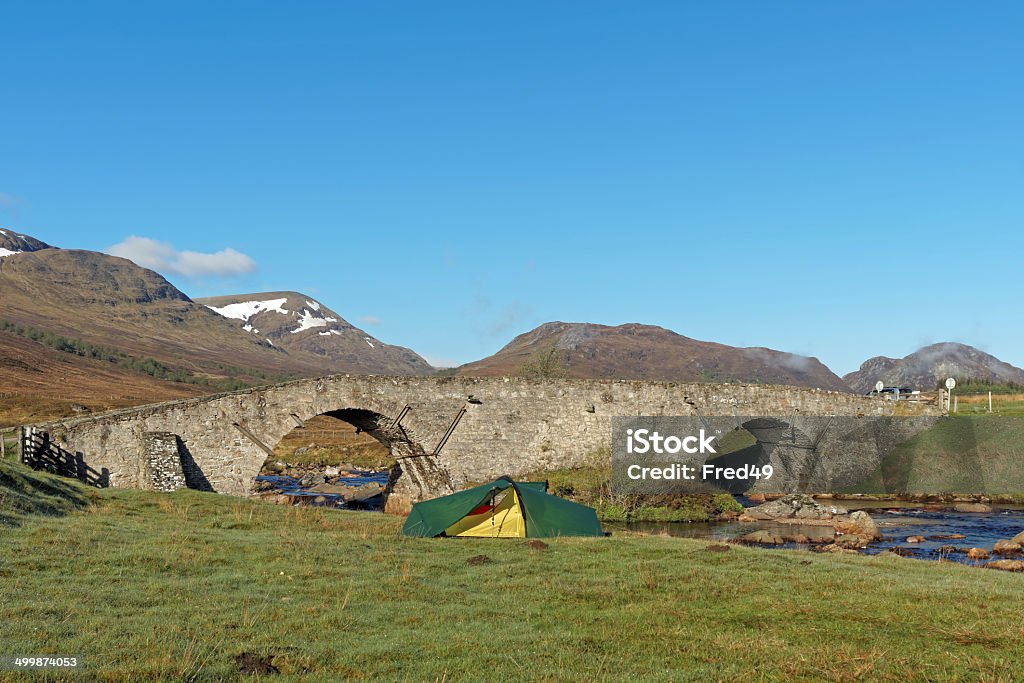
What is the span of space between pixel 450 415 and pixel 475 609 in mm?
22787

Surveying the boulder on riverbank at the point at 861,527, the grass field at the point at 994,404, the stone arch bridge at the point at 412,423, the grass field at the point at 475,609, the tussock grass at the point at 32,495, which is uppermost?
the grass field at the point at 994,404

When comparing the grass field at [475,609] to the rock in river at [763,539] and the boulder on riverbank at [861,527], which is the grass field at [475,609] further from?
the boulder on riverbank at [861,527]

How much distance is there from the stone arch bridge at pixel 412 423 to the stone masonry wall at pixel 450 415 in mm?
44

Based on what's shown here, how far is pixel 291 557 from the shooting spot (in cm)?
1503

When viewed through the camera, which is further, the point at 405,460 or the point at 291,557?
the point at 405,460

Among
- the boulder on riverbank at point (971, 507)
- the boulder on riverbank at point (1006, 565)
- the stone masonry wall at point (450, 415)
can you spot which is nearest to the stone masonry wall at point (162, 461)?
the stone masonry wall at point (450, 415)

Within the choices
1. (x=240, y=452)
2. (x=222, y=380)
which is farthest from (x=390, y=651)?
(x=222, y=380)

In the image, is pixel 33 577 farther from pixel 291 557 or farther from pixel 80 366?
pixel 80 366

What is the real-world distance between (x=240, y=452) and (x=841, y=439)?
28258mm

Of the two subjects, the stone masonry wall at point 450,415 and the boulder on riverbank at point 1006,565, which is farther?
the stone masonry wall at point 450,415

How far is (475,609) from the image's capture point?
1183 cm

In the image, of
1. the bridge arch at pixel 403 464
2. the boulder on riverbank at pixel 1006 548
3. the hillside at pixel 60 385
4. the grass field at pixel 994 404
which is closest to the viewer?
the boulder on riverbank at pixel 1006 548

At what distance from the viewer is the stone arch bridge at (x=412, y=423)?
2705cm

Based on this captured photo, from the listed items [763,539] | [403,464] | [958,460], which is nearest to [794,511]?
[763,539]
